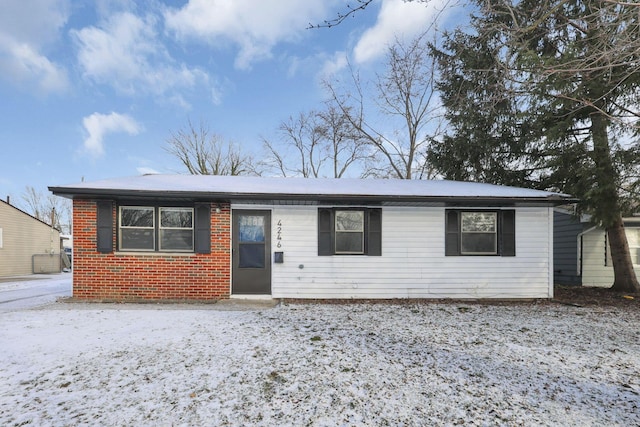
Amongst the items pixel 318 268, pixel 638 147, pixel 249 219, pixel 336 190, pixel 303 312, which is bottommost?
pixel 303 312

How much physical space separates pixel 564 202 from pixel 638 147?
2523mm

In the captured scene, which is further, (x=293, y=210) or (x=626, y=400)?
(x=293, y=210)

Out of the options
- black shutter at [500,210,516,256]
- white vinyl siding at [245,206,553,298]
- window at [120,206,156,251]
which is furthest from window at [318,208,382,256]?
window at [120,206,156,251]

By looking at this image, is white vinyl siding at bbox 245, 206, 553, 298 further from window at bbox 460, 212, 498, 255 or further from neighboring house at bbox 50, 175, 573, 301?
window at bbox 460, 212, 498, 255

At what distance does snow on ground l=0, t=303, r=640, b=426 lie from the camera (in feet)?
8.82

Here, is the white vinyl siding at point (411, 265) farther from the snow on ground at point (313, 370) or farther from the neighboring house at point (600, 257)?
the neighboring house at point (600, 257)

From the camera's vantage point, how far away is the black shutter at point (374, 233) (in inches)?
296

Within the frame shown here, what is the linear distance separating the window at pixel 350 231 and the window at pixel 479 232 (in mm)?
1770

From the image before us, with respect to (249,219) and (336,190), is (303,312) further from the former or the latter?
(336,190)

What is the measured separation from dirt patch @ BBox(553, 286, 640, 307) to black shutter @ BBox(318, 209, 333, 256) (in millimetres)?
5794

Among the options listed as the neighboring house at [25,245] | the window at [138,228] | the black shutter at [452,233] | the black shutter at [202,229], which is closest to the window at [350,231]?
the black shutter at [452,233]

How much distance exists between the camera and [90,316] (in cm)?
564

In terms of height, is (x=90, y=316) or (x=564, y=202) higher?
(x=564, y=202)

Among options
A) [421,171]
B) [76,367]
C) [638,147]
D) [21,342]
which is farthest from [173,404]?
[421,171]
